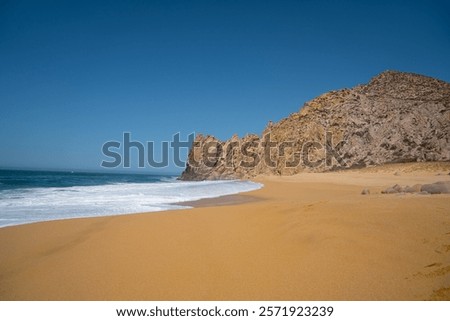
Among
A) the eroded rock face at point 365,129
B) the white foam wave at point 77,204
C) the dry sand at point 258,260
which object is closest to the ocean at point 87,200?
the white foam wave at point 77,204

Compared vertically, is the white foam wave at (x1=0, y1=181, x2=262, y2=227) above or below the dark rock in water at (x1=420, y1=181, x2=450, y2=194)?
below

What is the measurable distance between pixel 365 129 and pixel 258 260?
4012 cm

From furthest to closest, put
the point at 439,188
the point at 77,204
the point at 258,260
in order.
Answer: the point at 77,204 → the point at 439,188 → the point at 258,260

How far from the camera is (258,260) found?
3578mm

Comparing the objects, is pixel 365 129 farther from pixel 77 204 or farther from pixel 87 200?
pixel 77 204

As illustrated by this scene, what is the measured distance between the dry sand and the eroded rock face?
120 ft

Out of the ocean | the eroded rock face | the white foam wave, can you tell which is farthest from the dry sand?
the eroded rock face

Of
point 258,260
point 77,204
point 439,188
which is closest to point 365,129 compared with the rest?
point 439,188

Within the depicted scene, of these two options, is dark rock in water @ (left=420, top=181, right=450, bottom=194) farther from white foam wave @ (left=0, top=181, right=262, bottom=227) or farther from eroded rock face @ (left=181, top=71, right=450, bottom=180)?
eroded rock face @ (left=181, top=71, right=450, bottom=180)

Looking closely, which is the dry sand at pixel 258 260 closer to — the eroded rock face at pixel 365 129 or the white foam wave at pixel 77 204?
the white foam wave at pixel 77 204

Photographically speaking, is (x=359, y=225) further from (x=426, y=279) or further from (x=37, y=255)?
(x=37, y=255)

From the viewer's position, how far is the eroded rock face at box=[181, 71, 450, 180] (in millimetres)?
35375

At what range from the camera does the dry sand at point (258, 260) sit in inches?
110

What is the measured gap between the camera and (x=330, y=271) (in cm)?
304
